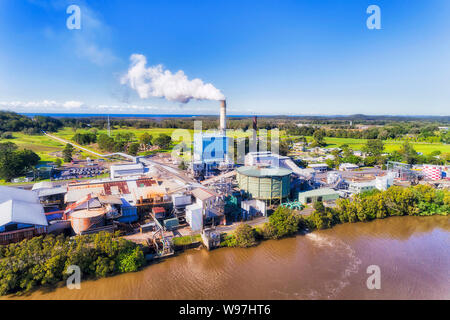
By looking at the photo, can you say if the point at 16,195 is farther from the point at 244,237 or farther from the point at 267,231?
the point at 267,231

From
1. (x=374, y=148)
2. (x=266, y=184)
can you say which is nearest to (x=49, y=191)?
(x=266, y=184)

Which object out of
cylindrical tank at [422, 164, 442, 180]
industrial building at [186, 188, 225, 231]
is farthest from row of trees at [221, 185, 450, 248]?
cylindrical tank at [422, 164, 442, 180]

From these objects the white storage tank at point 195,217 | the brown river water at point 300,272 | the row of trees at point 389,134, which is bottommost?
the brown river water at point 300,272

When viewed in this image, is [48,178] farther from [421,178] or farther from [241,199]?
[421,178]

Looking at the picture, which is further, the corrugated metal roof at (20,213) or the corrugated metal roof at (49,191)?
the corrugated metal roof at (49,191)

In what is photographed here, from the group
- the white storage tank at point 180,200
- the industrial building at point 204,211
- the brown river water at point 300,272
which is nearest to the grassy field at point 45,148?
the white storage tank at point 180,200

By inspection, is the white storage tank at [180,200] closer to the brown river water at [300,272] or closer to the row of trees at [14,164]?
the brown river water at [300,272]
